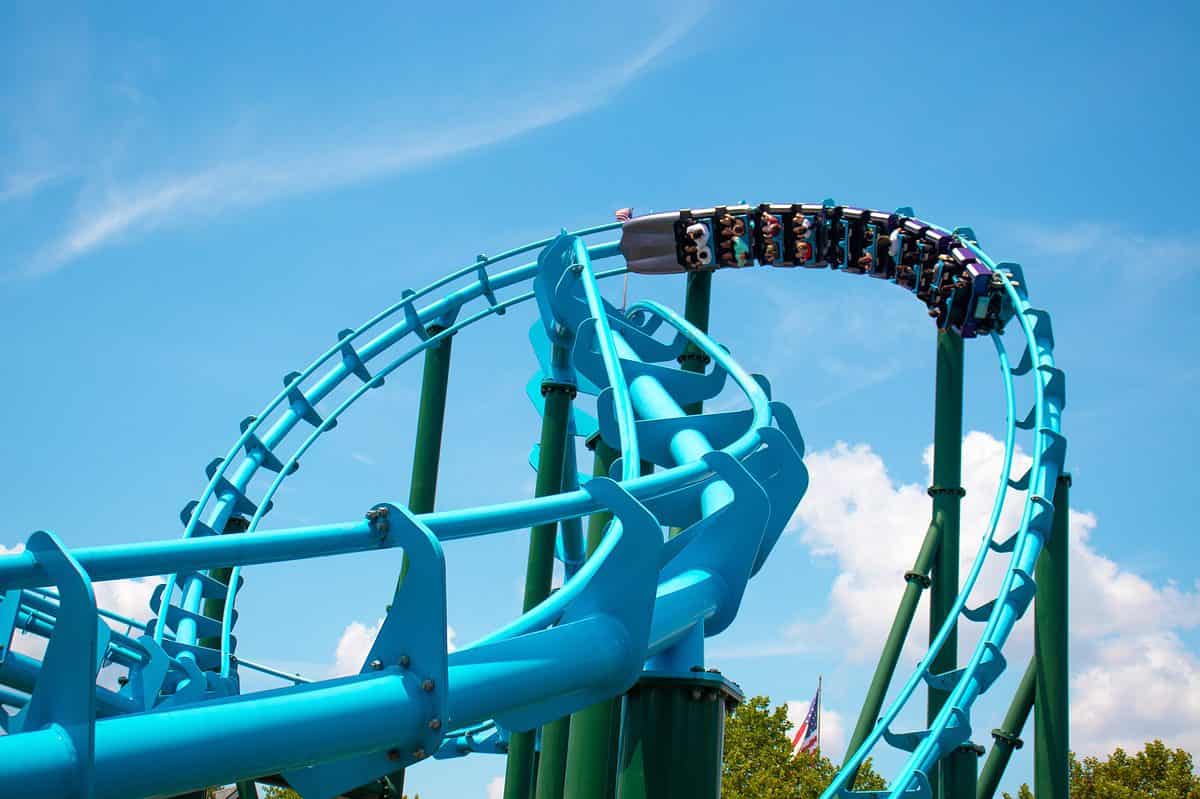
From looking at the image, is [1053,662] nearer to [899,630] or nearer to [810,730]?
[899,630]

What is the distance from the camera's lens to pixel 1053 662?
8188 mm

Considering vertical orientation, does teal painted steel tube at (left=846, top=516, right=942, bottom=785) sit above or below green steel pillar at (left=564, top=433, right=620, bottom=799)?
above

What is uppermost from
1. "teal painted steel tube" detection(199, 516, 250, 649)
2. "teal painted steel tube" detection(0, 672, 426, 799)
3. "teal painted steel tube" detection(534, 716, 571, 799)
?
"teal painted steel tube" detection(199, 516, 250, 649)

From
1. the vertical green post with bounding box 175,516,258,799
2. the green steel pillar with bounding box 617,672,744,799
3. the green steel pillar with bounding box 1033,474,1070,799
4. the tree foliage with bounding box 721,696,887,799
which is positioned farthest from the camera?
the tree foliage with bounding box 721,696,887,799

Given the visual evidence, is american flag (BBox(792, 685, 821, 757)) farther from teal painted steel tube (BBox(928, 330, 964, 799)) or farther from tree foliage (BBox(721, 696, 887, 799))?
teal painted steel tube (BBox(928, 330, 964, 799))

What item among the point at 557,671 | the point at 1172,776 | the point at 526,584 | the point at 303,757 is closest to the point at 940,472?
the point at 526,584

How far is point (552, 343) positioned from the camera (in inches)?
325

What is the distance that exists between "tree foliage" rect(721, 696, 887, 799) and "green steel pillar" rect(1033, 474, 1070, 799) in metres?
10.8

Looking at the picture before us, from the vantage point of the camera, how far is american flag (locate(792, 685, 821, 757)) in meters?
21.4

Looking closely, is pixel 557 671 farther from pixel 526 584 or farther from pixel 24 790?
pixel 526 584

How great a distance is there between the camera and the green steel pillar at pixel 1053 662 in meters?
7.92

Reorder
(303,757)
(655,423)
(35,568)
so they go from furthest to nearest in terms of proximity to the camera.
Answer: (655,423)
(303,757)
(35,568)

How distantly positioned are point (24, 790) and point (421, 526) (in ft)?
3.03

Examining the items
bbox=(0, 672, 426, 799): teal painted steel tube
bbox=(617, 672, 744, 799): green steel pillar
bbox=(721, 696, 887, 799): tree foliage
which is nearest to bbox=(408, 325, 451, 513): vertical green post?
bbox=(617, 672, 744, 799): green steel pillar
